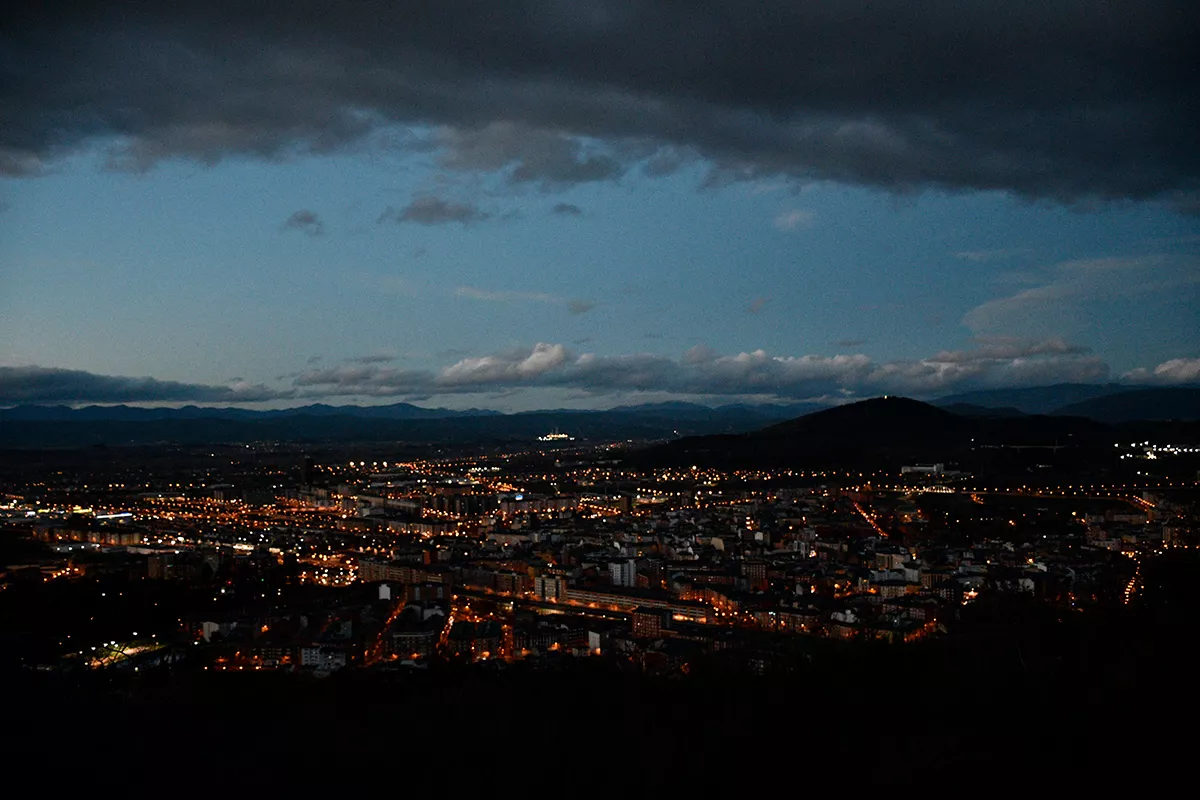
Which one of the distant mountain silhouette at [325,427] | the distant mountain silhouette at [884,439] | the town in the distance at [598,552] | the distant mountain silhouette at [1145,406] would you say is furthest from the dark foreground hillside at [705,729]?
the distant mountain silhouette at [325,427]

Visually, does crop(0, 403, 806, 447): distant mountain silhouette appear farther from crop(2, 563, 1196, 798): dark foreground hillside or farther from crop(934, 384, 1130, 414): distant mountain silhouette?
crop(2, 563, 1196, 798): dark foreground hillside

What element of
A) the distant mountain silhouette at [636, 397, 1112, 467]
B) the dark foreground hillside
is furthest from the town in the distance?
the dark foreground hillside

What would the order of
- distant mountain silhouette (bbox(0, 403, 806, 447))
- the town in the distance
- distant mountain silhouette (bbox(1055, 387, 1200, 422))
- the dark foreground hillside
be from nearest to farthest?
the dark foreground hillside → the town in the distance → distant mountain silhouette (bbox(1055, 387, 1200, 422)) → distant mountain silhouette (bbox(0, 403, 806, 447))

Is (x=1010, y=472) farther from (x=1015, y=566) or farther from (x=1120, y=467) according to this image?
(x=1015, y=566)

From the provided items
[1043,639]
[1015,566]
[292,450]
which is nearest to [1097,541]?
[1015,566]

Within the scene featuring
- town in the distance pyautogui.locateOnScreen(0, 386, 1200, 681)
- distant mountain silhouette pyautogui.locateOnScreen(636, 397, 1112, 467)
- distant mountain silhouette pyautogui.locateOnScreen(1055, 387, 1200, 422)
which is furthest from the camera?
distant mountain silhouette pyautogui.locateOnScreen(1055, 387, 1200, 422)

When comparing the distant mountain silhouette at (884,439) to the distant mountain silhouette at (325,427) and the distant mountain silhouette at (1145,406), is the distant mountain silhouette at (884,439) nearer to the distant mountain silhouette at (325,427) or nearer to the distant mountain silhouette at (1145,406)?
the distant mountain silhouette at (1145,406)

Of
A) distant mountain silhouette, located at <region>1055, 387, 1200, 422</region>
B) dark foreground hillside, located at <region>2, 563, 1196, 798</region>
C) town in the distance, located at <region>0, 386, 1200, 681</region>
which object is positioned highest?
distant mountain silhouette, located at <region>1055, 387, 1200, 422</region>

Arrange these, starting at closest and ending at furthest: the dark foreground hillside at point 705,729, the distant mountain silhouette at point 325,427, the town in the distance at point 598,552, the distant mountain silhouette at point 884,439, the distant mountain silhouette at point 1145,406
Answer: the dark foreground hillside at point 705,729 → the town in the distance at point 598,552 → the distant mountain silhouette at point 884,439 → the distant mountain silhouette at point 1145,406 → the distant mountain silhouette at point 325,427
